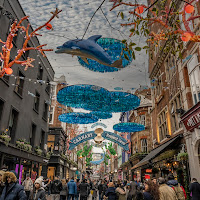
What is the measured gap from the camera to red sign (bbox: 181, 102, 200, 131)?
10.4 metres

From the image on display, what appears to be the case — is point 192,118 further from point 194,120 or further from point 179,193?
point 179,193

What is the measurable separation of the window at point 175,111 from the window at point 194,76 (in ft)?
7.21

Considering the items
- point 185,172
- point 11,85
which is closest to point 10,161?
point 11,85

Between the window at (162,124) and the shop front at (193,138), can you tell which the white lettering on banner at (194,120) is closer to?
the shop front at (193,138)

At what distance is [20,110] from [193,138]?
1242 cm

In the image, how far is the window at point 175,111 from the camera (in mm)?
14030

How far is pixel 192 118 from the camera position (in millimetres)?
10945

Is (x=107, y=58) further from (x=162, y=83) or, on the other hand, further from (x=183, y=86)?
(x=162, y=83)

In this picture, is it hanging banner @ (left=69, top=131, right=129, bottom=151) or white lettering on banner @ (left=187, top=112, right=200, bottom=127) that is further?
hanging banner @ (left=69, top=131, right=129, bottom=151)

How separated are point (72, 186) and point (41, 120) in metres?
10.4

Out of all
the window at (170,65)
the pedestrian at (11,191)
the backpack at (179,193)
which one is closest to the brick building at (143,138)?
the window at (170,65)

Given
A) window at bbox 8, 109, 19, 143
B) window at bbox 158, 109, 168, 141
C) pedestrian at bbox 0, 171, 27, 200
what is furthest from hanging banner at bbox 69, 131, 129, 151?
pedestrian at bbox 0, 171, 27, 200

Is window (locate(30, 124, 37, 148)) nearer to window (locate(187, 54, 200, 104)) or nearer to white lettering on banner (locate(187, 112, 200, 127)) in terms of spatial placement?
white lettering on banner (locate(187, 112, 200, 127))

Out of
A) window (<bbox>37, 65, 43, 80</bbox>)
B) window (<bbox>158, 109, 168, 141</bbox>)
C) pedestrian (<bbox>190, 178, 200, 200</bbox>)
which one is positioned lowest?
pedestrian (<bbox>190, 178, 200, 200</bbox>)
